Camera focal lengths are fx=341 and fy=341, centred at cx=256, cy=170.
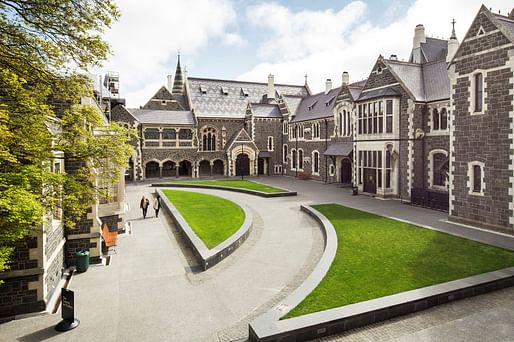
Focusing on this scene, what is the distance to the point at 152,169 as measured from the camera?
41719 mm

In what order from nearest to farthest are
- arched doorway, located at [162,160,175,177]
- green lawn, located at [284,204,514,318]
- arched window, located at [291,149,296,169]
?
1. green lawn, located at [284,204,514,318]
2. arched window, located at [291,149,296,169]
3. arched doorway, located at [162,160,175,177]

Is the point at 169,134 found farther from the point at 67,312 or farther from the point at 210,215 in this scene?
the point at 67,312

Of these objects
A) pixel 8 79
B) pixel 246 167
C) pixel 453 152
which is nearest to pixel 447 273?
pixel 453 152

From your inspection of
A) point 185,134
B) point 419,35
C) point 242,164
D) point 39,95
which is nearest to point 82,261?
point 39,95

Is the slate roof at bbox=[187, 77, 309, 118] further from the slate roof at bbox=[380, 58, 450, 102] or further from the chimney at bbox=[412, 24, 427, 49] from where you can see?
the slate roof at bbox=[380, 58, 450, 102]

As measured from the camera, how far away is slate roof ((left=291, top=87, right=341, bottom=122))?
1420 inches

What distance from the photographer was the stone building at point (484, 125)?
14.1 metres

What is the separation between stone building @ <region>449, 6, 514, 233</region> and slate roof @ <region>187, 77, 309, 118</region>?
32344 millimetres

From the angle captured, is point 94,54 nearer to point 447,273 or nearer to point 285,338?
point 285,338

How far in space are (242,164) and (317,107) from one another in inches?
463

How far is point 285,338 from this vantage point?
6766mm

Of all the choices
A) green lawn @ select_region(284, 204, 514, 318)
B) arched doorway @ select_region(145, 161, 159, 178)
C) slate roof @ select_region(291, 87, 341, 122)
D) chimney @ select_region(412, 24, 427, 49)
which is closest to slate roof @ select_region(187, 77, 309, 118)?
arched doorway @ select_region(145, 161, 159, 178)

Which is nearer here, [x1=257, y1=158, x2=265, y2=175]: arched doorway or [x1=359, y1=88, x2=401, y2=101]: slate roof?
[x1=359, y1=88, x2=401, y2=101]: slate roof

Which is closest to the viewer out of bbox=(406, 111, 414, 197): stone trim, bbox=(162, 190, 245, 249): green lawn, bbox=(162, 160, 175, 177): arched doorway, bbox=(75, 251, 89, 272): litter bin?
bbox=(75, 251, 89, 272): litter bin
